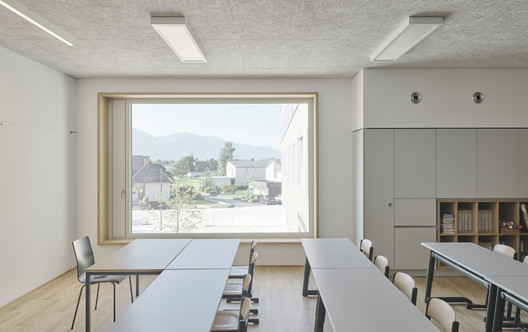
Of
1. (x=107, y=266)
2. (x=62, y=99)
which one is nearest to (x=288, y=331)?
(x=107, y=266)

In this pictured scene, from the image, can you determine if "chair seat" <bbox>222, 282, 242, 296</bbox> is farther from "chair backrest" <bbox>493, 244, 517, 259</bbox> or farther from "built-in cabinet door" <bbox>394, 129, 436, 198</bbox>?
"built-in cabinet door" <bbox>394, 129, 436, 198</bbox>

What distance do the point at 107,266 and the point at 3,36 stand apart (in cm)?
295

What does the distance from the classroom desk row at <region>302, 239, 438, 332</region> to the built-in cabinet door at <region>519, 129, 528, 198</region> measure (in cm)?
342

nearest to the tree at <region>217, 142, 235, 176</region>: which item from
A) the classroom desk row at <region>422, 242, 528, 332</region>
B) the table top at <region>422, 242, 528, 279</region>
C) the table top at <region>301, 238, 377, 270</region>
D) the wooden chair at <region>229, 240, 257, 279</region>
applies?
the wooden chair at <region>229, 240, 257, 279</region>

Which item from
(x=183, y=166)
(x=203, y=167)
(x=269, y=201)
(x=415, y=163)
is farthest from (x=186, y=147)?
(x=415, y=163)

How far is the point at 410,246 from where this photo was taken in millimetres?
5660

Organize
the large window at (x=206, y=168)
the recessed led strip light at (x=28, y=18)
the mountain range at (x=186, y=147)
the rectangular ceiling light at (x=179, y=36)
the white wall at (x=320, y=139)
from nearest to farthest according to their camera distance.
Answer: the recessed led strip light at (x=28, y=18) → the rectangular ceiling light at (x=179, y=36) → the white wall at (x=320, y=139) → the large window at (x=206, y=168) → the mountain range at (x=186, y=147)

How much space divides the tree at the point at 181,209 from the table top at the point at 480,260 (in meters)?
3.94

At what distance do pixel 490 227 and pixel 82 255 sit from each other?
5.75 m

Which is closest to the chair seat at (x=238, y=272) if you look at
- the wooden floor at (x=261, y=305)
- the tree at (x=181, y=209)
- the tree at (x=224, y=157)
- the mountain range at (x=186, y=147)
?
the wooden floor at (x=261, y=305)

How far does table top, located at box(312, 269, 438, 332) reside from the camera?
2254mm

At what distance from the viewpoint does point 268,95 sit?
20.8 ft

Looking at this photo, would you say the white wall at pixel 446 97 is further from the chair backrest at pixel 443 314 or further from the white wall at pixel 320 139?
the chair backrest at pixel 443 314

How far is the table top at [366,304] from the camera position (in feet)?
7.39
